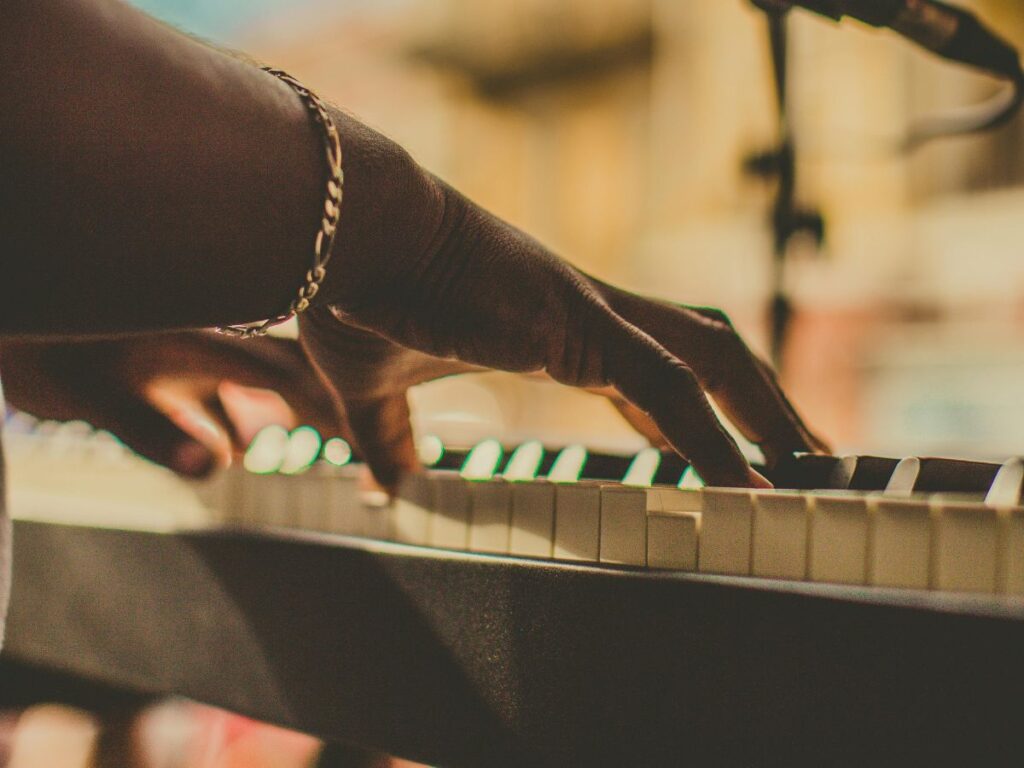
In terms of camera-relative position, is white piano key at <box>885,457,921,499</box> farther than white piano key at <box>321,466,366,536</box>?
No

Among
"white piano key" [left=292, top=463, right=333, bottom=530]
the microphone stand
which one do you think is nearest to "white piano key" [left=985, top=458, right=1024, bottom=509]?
"white piano key" [left=292, top=463, right=333, bottom=530]

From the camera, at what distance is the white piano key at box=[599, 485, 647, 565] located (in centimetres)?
49

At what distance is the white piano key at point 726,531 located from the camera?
0.45 metres

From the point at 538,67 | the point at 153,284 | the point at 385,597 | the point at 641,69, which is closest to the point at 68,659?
the point at 385,597

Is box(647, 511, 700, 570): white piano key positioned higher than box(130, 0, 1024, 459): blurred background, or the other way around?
box(130, 0, 1024, 459): blurred background

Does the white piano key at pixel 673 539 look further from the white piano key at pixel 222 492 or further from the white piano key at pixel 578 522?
the white piano key at pixel 222 492

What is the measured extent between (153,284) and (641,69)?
16.0ft

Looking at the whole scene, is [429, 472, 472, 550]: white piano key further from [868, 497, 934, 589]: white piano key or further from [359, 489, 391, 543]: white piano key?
[868, 497, 934, 589]: white piano key

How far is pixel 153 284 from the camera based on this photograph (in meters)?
0.42

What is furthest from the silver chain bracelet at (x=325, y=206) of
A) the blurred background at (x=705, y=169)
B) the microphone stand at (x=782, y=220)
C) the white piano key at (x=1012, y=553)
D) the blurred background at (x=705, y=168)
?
the blurred background at (x=705, y=168)

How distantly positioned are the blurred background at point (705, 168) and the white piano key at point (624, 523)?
236 centimetres

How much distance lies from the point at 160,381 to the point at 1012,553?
0.75 m

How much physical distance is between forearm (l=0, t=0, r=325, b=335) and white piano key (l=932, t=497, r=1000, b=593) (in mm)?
362

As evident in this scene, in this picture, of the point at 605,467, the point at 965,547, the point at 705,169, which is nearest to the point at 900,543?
the point at 965,547
